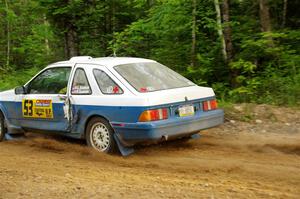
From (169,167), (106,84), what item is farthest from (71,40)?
(169,167)

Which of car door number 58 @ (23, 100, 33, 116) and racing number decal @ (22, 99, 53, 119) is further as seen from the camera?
car door number 58 @ (23, 100, 33, 116)

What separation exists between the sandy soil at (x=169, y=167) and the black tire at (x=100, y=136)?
0.17 m

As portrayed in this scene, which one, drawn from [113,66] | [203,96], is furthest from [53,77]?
[203,96]

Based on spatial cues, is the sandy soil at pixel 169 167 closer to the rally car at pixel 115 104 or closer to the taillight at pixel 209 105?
→ the rally car at pixel 115 104

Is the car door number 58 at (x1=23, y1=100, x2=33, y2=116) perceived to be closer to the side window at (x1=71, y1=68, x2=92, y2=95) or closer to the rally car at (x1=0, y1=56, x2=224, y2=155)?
the rally car at (x1=0, y1=56, x2=224, y2=155)

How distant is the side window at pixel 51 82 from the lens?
27.1ft

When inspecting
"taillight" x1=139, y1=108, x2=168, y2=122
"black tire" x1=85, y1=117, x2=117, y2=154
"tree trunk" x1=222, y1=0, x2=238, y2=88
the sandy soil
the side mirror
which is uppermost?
"tree trunk" x1=222, y1=0, x2=238, y2=88

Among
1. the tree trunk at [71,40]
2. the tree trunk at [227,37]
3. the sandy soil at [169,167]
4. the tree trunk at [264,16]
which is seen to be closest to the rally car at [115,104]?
the sandy soil at [169,167]

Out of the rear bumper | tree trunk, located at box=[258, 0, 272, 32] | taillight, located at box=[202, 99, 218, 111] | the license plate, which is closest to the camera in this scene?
the rear bumper

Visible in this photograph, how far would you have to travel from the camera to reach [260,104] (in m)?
11.0

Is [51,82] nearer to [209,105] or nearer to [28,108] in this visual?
[28,108]

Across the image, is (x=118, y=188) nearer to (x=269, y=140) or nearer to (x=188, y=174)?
(x=188, y=174)

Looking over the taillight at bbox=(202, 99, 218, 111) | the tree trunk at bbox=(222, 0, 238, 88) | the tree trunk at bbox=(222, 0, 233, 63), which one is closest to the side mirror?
the taillight at bbox=(202, 99, 218, 111)

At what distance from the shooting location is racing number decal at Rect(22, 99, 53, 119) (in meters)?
8.35
